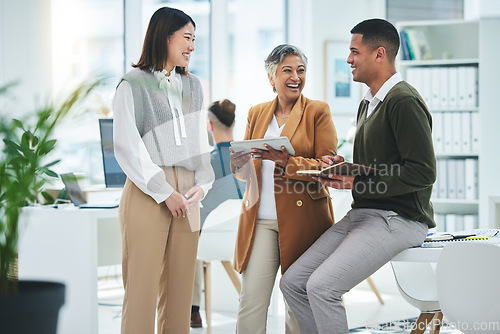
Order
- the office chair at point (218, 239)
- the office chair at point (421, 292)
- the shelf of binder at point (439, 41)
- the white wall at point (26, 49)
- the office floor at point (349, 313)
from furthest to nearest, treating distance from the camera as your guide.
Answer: the shelf of binder at point (439, 41)
the white wall at point (26, 49)
the office floor at point (349, 313)
the office chair at point (218, 239)
the office chair at point (421, 292)

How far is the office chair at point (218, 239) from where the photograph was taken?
3.40 m

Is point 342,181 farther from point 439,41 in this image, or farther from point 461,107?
point 439,41

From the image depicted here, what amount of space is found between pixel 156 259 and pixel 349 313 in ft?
6.97

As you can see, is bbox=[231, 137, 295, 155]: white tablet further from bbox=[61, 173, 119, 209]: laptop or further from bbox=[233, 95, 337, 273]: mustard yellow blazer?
bbox=[61, 173, 119, 209]: laptop

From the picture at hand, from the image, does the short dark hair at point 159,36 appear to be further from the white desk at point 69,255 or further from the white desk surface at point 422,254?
the white desk surface at point 422,254

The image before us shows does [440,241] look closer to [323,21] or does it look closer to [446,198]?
[446,198]

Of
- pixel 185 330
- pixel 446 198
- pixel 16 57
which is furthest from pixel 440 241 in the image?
pixel 16 57

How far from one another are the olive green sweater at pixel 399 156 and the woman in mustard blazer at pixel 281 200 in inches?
7.4

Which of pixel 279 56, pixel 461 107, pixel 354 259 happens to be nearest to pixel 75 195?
pixel 279 56

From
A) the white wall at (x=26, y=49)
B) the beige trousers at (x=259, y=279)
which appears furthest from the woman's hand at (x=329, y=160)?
the white wall at (x=26, y=49)

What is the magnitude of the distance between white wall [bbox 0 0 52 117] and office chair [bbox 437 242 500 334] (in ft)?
9.98

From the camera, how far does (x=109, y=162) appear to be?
3.44 m

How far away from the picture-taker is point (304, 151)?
236 centimetres

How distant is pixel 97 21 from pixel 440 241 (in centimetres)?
372
